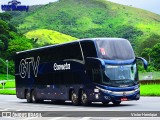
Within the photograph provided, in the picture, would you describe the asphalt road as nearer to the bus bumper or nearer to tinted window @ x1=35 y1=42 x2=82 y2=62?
the bus bumper

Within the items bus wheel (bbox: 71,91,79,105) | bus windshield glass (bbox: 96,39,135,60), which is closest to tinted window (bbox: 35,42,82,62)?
bus windshield glass (bbox: 96,39,135,60)

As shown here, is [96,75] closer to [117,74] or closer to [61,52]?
[117,74]

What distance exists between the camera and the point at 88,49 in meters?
29.5

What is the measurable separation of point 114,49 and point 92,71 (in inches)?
59.8


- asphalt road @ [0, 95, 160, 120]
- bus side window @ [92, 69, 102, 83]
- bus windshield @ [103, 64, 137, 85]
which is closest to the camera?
asphalt road @ [0, 95, 160, 120]

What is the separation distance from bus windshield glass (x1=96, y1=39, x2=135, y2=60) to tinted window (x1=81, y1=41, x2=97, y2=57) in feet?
0.92

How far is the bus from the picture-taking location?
94.3 ft

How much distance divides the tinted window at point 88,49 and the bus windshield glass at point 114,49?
28 centimetres

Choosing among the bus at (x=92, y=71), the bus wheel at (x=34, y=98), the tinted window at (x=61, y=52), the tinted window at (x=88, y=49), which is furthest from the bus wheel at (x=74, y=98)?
the bus wheel at (x=34, y=98)

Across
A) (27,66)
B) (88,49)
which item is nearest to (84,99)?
(88,49)

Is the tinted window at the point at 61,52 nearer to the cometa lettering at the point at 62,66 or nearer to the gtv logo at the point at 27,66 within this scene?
the cometa lettering at the point at 62,66

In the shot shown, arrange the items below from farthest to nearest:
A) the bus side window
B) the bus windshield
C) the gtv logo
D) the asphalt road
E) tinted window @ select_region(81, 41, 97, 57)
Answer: the gtv logo → tinted window @ select_region(81, 41, 97, 57) → the bus side window → the bus windshield → the asphalt road

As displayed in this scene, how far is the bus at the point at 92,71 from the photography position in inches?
1131

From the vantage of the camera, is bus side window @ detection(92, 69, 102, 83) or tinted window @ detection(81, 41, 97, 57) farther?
tinted window @ detection(81, 41, 97, 57)
